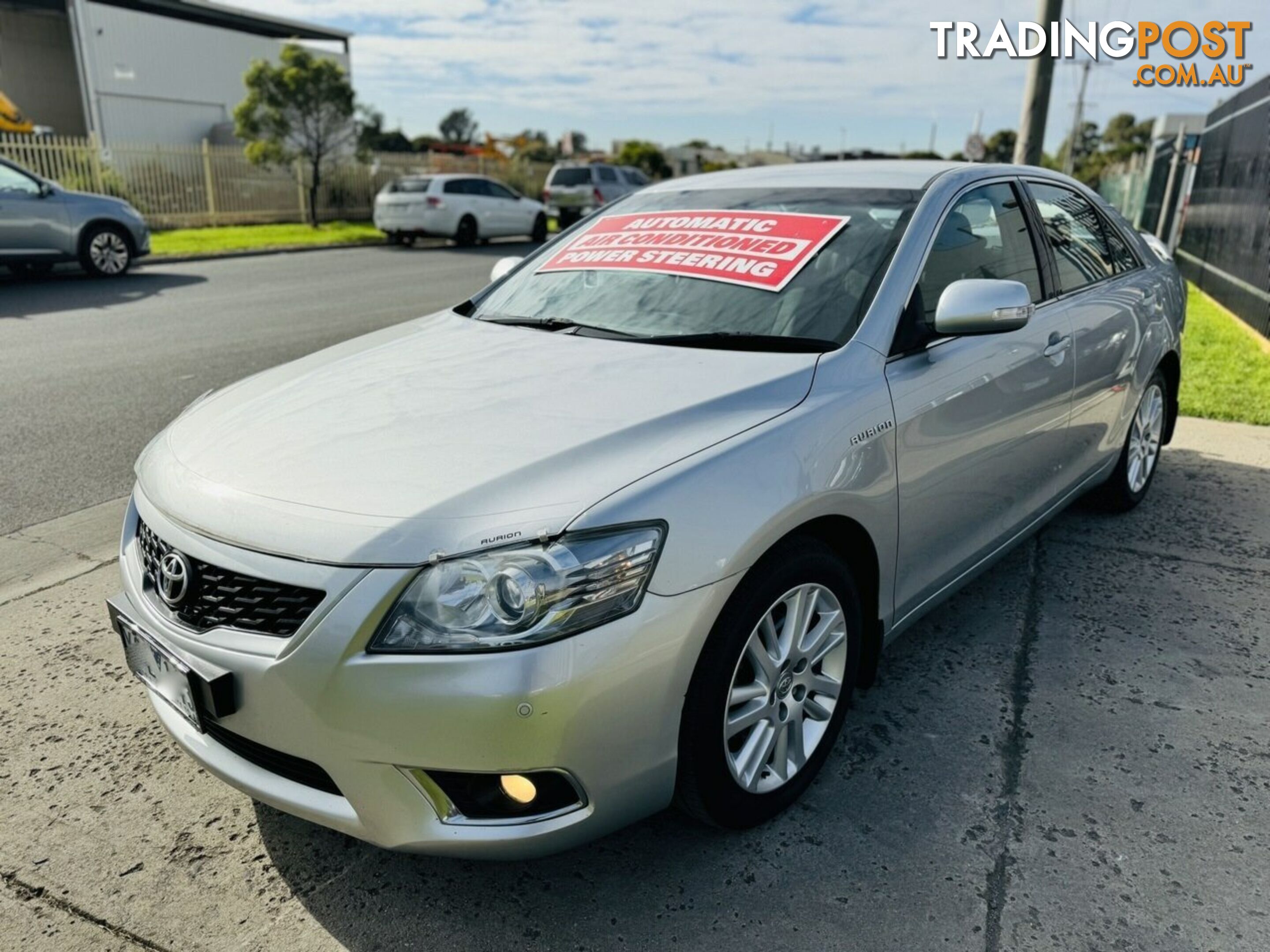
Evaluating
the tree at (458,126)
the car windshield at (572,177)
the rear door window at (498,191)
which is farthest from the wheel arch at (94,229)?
the tree at (458,126)

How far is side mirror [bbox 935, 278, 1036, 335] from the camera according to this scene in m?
2.81

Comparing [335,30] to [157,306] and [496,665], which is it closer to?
[157,306]

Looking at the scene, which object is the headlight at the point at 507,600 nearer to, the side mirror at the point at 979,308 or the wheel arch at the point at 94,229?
the side mirror at the point at 979,308

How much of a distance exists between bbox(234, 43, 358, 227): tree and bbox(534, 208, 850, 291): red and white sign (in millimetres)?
21623

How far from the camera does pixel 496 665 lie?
1.91 metres

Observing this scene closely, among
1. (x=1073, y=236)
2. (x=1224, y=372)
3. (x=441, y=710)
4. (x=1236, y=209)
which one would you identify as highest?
(x=1073, y=236)

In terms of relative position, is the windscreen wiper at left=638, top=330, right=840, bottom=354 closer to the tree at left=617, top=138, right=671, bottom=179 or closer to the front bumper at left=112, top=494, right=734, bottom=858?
the front bumper at left=112, top=494, right=734, bottom=858

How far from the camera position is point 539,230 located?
74.4ft

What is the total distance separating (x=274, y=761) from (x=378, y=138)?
152 ft

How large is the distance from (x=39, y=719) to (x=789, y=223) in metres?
2.87

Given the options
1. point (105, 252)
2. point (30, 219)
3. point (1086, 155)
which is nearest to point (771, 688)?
point (30, 219)

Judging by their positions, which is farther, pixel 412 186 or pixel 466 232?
pixel 466 232

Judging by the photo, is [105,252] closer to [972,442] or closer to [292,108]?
[292,108]

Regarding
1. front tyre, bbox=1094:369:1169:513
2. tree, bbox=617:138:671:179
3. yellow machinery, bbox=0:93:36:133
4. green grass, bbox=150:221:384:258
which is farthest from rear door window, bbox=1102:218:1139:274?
tree, bbox=617:138:671:179
